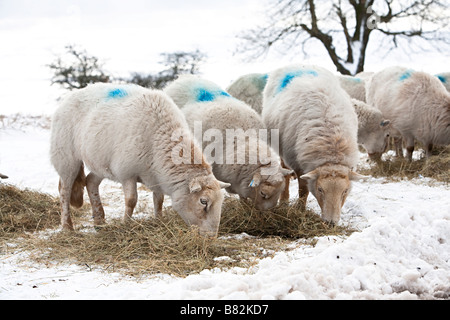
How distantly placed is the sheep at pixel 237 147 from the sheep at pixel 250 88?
268cm

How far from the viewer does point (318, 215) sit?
6117mm

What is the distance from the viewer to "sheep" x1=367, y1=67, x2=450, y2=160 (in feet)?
31.3

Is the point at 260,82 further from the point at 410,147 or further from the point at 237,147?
the point at 237,147

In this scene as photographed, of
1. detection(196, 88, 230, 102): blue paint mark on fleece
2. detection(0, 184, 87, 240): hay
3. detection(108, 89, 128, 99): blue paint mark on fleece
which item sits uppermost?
detection(108, 89, 128, 99): blue paint mark on fleece

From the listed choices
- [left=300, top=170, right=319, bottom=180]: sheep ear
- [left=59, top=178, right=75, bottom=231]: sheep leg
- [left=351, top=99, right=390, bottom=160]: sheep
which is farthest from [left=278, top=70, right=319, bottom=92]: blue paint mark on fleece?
[left=59, top=178, right=75, bottom=231]: sheep leg

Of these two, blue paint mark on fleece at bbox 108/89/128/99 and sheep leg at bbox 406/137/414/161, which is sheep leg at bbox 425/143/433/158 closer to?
sheep leg at bbox 406/137/414/161

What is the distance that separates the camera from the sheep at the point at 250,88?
9.94m

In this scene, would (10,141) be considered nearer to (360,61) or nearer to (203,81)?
(203,81)

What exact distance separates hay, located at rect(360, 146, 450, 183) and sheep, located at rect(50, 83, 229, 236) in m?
5.17

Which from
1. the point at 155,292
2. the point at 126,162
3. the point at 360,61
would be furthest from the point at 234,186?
the point at 360,61

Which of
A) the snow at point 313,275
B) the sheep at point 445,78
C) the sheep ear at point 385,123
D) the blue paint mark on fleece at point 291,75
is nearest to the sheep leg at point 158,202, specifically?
the snow at point 313,275

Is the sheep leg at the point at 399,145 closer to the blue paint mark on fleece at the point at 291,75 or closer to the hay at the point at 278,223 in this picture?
the blue paint mark on fleece at the point at 291,75

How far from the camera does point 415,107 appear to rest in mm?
9758

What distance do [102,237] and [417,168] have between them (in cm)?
695
